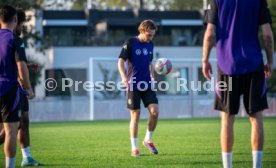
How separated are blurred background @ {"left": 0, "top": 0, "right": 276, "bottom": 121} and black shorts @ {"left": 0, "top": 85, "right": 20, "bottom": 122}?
68.2 ft

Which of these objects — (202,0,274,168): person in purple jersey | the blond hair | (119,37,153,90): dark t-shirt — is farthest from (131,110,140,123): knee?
(202,0,274,168): person in purple jersey

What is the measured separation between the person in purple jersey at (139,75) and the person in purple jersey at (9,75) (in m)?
3.59

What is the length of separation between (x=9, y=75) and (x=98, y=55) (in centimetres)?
3499

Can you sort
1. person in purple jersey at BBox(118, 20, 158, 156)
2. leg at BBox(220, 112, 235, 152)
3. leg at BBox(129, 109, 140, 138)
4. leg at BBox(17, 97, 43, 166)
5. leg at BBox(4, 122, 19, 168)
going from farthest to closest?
person in purple jersey at BBox(118, 20, 158, 156), leg at BBox(129, 109, 140, 138), leg at BBox(17, 97, 43, 166), leg at BBox(4, 122, 19, 168), leg at BBox(220, 112, 235, 152)

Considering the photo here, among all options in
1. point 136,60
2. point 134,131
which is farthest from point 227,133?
point 136,60

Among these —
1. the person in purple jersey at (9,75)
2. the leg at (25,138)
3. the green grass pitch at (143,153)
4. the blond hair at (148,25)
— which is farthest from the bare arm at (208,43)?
the blond hair at (148,25)

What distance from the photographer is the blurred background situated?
96.5ft

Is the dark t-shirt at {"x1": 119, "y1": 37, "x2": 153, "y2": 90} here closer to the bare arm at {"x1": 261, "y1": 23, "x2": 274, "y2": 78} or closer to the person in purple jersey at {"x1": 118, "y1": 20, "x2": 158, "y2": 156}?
the person in purple jersey at {"x1": 118, "y1": 20, "x2": 158, "y2": 156}

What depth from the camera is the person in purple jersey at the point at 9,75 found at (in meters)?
7.31

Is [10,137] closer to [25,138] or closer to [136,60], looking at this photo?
[25,138]

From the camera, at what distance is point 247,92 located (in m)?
6.79

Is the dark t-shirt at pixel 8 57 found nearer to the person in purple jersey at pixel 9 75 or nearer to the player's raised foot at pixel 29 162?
the person in purple jersey at pixel 9 75

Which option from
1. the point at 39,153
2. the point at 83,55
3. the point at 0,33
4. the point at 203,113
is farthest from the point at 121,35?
the point at 0,33

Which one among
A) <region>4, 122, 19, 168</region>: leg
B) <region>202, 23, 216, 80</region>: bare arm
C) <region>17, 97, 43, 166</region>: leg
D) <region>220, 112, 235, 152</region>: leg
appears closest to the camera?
<region>202, 23, 216, 80</region>: bare arm
